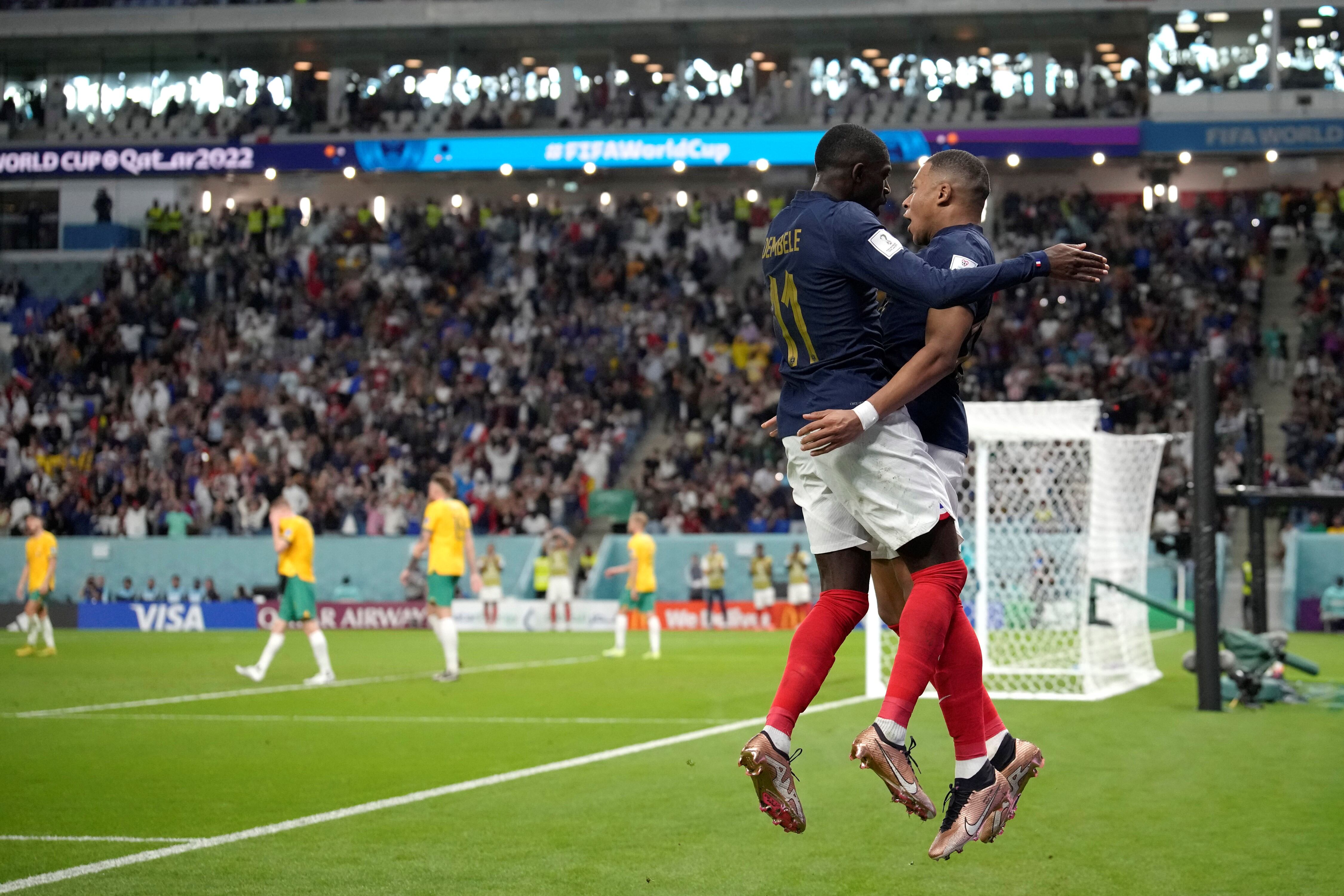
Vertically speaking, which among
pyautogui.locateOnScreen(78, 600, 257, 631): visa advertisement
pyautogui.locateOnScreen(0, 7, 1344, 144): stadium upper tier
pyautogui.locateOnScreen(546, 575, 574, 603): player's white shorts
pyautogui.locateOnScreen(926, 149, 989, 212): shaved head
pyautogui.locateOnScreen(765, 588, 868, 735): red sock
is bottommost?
pyautogui.locateOnScreen(78, 600, 257, 631): visa advertisement

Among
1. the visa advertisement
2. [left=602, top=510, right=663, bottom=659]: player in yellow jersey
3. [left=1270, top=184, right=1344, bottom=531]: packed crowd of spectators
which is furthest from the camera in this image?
the visa advertisement

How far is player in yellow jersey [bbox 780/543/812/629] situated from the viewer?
28.7 m

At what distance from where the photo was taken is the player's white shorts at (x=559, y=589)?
1158 inches

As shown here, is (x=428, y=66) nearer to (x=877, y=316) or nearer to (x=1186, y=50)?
(x=1186, y=50)

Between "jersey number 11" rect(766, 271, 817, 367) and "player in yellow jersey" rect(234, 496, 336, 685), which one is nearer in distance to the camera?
"jersey number 11" rect(766, 271, 817, 367)

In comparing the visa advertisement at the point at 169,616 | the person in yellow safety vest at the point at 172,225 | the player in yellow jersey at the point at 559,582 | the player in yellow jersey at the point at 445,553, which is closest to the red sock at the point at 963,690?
the player in yellow jersey at the point at 445,553

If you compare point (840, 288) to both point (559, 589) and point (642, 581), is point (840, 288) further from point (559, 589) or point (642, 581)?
point (559, 589)

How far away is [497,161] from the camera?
125ft

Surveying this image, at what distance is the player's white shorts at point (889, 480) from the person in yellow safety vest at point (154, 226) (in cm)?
3848

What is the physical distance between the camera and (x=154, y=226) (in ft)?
135

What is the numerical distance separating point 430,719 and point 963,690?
28.1 ft

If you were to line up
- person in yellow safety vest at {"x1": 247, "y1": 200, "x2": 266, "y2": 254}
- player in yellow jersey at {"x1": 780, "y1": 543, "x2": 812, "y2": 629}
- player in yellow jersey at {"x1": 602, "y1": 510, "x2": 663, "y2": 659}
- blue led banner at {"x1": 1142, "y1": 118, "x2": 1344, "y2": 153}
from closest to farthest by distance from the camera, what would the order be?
player in yellow jersey at {"x1": 602, "y1": 510, "x2": 663, "y2": 659}
player in yellow jersey at {"x1": 780, "y1": 543, "x2": 812, "y2": 629}
blue led banner at {"x1": 1142, "y1": 118, "x2": 1344, "y2": 153}
person in yellow safety vest at {"x1": 247, "y1": 200, "x2": 266, "y2": 254}

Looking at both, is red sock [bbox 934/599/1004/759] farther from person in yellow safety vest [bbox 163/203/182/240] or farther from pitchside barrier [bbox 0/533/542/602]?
person in yellow safety vest [bbox 163/203/182/240]

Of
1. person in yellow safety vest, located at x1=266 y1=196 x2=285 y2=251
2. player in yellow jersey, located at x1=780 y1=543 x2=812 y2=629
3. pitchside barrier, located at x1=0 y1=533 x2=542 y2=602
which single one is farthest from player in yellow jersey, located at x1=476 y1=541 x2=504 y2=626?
person in yellow safety vest, located at x1=266 y1=196 x2=285 y2=251
